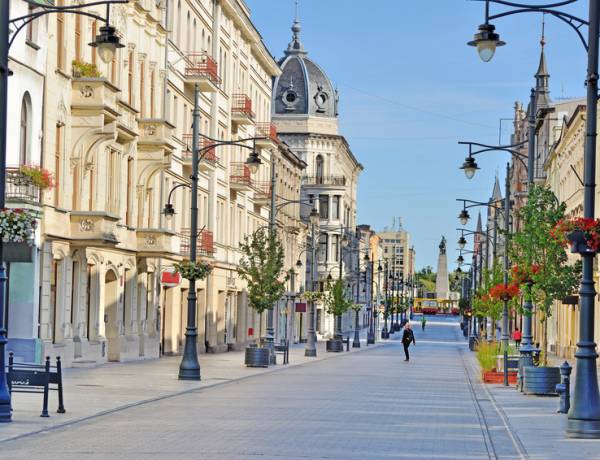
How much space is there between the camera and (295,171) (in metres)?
95.4

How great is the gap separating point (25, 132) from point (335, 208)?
281 feet

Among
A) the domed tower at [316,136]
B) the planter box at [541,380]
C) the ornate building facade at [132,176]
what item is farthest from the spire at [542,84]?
the planter box at [541,380]

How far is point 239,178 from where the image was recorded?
67.5m

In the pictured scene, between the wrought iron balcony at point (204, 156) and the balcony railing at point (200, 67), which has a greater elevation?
the balcony railing at point (200, 67)

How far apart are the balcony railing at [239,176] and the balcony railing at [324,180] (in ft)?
156

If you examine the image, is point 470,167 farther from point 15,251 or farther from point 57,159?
point 15,251

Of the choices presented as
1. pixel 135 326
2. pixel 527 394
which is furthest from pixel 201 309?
pixel 527 394

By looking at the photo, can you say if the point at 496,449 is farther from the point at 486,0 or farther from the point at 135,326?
the point at 135,326

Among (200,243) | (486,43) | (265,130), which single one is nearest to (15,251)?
(486,43)

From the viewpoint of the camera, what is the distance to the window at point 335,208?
118600mm

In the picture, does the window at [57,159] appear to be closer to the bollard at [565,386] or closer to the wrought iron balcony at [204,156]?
the wrought iron balcony at [204,156]

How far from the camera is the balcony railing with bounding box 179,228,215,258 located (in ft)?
180

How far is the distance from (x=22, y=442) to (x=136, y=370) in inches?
856

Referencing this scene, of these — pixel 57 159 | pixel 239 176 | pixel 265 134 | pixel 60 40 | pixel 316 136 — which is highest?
pixel 316 136
